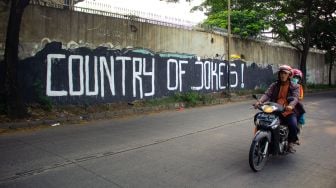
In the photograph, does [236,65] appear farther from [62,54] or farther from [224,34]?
[62,54]

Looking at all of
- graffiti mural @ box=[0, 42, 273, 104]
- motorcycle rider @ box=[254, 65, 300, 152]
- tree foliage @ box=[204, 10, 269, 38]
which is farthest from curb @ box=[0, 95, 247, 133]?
tree foliage @ box=[204, 10, 269, 38]

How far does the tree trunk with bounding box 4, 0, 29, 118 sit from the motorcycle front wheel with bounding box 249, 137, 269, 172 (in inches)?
247

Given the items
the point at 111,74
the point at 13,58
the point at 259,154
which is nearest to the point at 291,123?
the point at 259,154

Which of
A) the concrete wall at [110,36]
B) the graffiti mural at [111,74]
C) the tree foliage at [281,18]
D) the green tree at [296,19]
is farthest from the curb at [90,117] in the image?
the green tree at [296,19]

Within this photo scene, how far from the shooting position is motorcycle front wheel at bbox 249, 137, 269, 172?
18.1ft

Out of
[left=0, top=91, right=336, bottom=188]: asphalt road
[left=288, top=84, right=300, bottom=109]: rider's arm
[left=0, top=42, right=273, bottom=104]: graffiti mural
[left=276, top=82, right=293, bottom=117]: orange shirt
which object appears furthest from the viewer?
[left=0, top=42, right=273, bottom=104]: graffiti mural

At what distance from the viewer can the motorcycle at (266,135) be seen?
5.65 meters

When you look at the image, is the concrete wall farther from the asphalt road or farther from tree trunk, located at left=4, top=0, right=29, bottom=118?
the asphalt road

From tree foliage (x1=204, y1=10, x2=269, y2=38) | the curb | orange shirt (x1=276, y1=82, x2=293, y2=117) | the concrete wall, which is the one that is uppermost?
tree foliage (x1=204, y1=10, x2=269, y2=38)

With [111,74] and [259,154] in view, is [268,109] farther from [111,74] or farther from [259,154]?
[111,74]

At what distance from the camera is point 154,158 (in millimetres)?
6238

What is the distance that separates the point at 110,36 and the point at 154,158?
723cm

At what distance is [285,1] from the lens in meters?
23.8

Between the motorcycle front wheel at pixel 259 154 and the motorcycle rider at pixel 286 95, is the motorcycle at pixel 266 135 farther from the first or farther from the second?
the motorcycle rider at pixel 286 95
